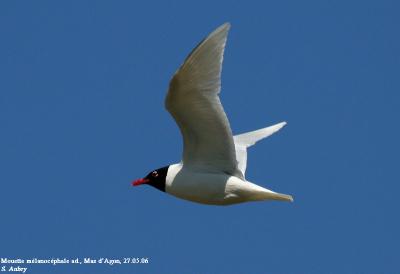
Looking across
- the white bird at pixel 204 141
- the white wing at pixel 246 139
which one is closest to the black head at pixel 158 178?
the white bird at pixel 204 141

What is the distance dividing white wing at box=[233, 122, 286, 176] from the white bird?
119 cm

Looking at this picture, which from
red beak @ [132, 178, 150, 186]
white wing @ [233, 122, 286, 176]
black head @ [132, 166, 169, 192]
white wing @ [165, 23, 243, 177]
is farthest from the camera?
white wing @ [233, 122, 286, 176]

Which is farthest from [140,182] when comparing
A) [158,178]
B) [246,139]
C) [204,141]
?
[246,139]

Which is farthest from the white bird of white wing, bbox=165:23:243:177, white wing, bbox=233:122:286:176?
white wing, bbox=233:122:286:176

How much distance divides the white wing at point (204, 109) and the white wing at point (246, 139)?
1315 mm

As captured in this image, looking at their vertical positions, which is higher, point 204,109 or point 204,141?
point 204,109

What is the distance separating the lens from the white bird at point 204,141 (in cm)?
1152

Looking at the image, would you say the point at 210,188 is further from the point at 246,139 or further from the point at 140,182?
the point at 246,139

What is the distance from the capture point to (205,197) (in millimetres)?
12727

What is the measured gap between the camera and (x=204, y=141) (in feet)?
41.2

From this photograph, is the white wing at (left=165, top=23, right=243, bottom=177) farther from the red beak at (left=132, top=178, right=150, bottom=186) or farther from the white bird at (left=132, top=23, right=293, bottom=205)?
the red beak at (left=132, top=178, right=150, bottom=186)

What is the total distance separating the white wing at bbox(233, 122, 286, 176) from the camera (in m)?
14.3

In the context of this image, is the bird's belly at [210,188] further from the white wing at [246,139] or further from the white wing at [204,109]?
the white wing at [246,139]

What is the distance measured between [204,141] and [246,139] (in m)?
2.69
